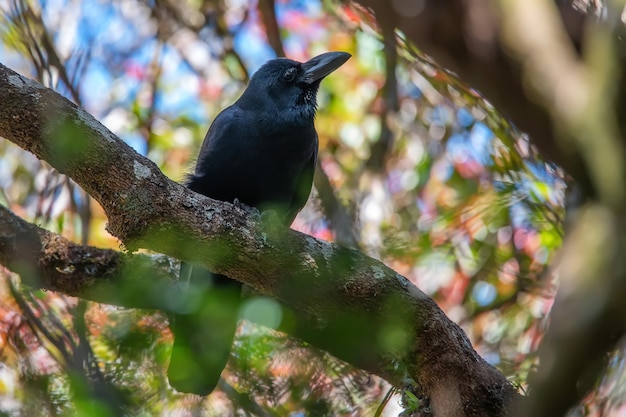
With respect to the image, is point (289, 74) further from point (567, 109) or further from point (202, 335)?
point (567, 109)

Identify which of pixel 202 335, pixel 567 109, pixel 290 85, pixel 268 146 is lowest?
pixel 202 335

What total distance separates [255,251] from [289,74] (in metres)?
1.79

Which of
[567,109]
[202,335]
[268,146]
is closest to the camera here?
[567,109]

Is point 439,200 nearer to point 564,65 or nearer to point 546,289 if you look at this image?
point 546,289

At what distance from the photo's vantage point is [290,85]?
4.53 metres

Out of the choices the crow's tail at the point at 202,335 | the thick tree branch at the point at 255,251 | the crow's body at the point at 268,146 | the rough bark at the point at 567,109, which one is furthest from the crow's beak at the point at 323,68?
the rough bark at the point at 567,109

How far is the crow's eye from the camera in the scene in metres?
4.55

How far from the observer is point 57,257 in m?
3.73

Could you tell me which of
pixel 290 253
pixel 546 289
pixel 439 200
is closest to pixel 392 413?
pixel 290 253

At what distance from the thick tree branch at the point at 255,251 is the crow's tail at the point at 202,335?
0.25 m

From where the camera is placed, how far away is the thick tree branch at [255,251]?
273 centimetres

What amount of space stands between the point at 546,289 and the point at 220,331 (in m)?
2.54

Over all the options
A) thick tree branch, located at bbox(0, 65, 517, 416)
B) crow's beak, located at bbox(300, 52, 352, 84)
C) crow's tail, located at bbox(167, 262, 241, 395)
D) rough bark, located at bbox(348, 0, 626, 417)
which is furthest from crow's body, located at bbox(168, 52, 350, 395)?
rough bark, located at bbox(348, 0, 626, 417)

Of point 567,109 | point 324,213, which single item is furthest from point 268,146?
point 567,109
